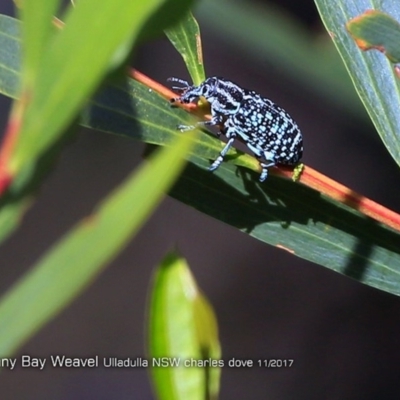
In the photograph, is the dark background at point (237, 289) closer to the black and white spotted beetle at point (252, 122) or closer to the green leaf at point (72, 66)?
the black and white spotted beetle at point (252, 122)

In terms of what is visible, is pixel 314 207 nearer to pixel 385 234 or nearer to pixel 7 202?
pixel 385 234

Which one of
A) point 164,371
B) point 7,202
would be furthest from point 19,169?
point 164,371

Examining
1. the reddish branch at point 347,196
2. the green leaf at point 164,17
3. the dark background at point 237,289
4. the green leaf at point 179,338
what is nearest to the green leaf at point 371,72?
the reddish branch at point 347,196

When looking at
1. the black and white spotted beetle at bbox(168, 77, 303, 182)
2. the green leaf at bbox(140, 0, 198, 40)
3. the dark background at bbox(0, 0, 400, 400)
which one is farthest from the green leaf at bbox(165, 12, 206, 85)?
the dark background at bbox(0, 0, 400, 400)

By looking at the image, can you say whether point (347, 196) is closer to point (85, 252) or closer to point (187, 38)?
point (187, 38)

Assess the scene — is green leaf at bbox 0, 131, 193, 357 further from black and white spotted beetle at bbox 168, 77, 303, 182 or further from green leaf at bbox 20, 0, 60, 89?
black and white spotted beetle at bbox 168, 77, 303, 182

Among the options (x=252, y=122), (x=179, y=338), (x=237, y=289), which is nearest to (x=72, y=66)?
(x=179, y=338)
